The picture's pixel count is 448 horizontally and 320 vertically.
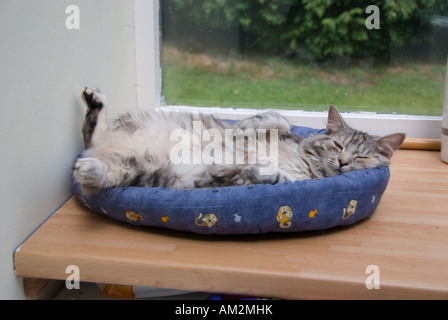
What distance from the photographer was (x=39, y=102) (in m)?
1.66

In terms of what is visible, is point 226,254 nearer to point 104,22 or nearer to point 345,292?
point 345,292

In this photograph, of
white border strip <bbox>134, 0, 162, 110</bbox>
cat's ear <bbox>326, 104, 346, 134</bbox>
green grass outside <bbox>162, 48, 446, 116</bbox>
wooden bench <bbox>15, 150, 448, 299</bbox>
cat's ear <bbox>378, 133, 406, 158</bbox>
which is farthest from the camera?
green grass outside <bbox>162, 48, 446, 116</bbox>

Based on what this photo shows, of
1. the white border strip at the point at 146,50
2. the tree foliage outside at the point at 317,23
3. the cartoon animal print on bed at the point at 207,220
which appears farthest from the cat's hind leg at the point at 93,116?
the tree foliage outside at the point at 317,23

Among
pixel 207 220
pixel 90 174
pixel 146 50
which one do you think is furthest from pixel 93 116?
pixel 146 50

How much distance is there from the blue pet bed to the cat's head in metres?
0.16

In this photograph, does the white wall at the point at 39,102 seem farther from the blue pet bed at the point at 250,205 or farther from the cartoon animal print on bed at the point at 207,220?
the cartoon animal print on bed at the point at 207,220

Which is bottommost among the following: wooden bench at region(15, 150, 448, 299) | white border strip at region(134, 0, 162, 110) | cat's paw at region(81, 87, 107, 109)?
wooden bench at region(15, 150, 448, 299)

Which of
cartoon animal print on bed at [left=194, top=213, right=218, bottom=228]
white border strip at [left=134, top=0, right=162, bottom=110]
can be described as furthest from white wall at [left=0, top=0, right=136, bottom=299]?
cartoon animal print on bed at [left=194, top=213, right=218, bottom=228]

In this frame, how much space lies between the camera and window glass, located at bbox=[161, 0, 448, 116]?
2668mm

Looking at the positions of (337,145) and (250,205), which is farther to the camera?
(337,145)

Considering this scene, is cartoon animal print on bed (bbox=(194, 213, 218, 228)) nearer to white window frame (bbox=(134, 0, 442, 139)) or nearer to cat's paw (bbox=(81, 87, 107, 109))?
cat's paw (bbox=(81, 87, 107, 109))

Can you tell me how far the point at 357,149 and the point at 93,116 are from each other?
113cm

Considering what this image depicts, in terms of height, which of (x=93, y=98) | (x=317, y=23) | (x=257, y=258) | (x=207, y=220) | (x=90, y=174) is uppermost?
(x=317, y=23)

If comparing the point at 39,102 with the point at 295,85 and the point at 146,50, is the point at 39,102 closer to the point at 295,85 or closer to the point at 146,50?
the point at 146,50
